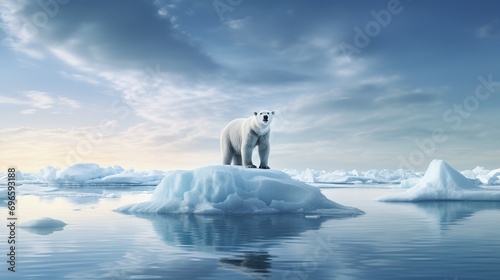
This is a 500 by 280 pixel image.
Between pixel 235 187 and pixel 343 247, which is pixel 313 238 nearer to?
pixel 343 247

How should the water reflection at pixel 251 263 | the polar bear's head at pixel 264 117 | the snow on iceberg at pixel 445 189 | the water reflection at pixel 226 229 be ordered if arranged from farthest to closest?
1. the snow on iceberg at pixel 445 189
2. the polar bear's head at pixel 264 117
3. the water reflection at pixel 226 229
4. the water reflection at pixel 251 263

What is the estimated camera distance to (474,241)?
12273mm

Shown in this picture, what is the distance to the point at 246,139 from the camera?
1859cm

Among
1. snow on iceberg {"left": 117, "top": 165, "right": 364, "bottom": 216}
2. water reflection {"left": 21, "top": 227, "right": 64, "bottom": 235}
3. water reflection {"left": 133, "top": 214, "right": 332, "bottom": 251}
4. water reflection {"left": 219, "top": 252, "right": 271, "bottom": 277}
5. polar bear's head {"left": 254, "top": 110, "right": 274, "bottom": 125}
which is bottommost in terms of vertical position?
water reflection {"left": 21, "top": 227, "right": 64, "bottom": 235}

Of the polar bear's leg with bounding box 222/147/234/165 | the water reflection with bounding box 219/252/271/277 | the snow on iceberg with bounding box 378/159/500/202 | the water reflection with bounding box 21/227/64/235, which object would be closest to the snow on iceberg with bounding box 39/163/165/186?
the snow on iceberg with bounding box 378/159/500/202

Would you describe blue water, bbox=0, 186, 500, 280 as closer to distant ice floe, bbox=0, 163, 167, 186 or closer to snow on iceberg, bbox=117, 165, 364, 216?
snow on iceberg, bbox=117, 165, 364, 216

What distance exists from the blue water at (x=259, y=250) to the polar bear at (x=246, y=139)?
2.99m

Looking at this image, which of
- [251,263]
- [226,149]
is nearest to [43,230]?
[226,149]

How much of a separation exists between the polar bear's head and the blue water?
3.60 m

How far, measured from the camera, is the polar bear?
18.4 metres

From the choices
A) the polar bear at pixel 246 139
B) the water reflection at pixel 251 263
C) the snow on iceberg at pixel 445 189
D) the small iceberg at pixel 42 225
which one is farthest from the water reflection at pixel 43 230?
the snow on iceberg at pixel 445 189

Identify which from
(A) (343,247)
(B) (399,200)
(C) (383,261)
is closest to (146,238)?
(A) (343,247)

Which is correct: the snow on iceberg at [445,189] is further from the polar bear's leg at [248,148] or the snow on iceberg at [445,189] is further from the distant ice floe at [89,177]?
the distant ice floe at [89,177]

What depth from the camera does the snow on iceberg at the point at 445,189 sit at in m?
29.9
